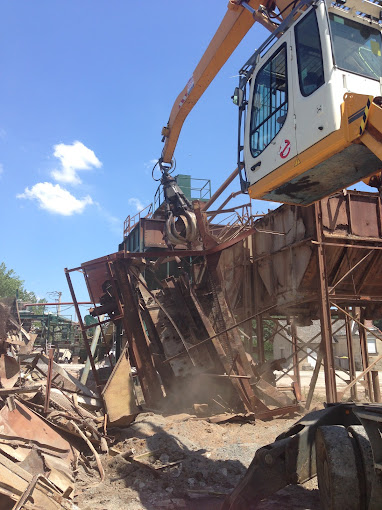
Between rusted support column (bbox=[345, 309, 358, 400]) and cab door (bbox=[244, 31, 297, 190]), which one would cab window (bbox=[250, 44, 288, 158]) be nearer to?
cab door (bbox=[244, 31, 297, 190])

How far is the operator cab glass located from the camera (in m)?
4.35

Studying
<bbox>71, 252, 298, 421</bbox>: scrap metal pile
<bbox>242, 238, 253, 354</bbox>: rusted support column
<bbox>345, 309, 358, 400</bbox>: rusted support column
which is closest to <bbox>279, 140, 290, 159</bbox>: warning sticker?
<bbox>71, 252, 298, 421</bbox>: scrap metal pile

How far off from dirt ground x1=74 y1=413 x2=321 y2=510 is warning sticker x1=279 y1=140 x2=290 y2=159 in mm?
4202

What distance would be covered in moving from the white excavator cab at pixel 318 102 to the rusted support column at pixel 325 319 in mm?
4168

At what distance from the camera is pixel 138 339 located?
9414 millimetres

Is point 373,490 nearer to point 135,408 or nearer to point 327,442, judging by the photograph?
point 327,442

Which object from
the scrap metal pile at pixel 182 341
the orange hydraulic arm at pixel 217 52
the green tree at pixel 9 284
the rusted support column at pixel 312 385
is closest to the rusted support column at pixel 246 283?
the rusted support column at pixel 312 385

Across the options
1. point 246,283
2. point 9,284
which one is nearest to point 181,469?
point 246,283

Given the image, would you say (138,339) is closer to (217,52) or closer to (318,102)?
(217,52)

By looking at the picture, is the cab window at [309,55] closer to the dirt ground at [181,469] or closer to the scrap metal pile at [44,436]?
the dirt ground at [181,469]

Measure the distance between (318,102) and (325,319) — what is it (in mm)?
5991

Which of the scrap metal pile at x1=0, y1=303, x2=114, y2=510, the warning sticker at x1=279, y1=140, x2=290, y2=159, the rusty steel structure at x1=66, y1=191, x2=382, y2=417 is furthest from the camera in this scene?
the rusty steel structure at x1=66, y1=191, x2=382, y2=417

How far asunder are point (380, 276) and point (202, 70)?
6.86 metres

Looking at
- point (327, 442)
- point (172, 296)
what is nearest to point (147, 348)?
point (172, 296)
